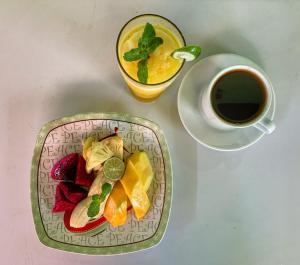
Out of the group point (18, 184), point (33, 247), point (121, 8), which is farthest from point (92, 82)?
point (33, 247)

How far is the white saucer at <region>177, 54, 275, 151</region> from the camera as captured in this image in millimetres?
884

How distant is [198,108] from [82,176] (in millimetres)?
319

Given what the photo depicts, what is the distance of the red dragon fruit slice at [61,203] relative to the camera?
840 millimetres

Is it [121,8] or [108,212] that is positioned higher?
[121,8]

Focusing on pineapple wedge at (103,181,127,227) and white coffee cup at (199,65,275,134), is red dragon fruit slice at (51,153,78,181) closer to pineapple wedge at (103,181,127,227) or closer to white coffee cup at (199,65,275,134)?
pineapple wedge at (103,181,127,227)

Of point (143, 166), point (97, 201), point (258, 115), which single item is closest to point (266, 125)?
point (258, 115)


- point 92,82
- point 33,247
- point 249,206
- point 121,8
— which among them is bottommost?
point 33,247

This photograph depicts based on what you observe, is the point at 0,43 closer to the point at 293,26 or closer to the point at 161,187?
the point at 161,187

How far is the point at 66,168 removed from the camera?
2.86 ft

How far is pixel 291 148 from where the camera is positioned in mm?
939

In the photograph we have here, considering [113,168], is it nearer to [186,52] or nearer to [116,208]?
[116,208]

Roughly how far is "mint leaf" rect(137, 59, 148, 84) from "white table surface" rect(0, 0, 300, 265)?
0.16 m

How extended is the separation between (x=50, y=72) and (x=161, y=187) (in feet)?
1.29

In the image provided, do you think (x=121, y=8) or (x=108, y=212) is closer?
(x=108, y=212)
